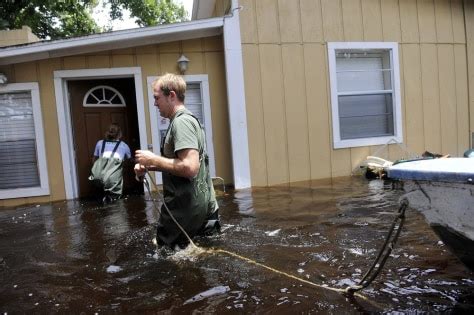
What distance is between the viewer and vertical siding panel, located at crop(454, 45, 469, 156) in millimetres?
9068

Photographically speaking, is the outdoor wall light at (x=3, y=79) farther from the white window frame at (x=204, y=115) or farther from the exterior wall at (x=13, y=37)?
the white window frame at (x=204, y=115)

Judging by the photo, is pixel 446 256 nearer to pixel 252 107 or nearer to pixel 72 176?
pixel 252 107

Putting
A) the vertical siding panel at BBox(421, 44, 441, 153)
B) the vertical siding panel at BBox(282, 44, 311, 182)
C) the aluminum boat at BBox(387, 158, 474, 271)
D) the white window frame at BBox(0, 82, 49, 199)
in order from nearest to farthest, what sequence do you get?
the aluminum boat at BBox(387, 158, 474, 271)
the white window frame at BBox(0, 82, 49, 199)
the vertical siding panel at BBox(282, 44, 311, 182)
the vertical siding panel at BBox(421, 44, 441, 153)

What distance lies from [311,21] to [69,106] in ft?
15.5

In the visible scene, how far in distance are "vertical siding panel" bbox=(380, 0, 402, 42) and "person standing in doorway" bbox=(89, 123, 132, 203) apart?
5.44 m

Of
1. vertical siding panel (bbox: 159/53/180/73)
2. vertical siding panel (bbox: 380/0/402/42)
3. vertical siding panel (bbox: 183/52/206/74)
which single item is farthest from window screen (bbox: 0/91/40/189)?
vertical siding panel (bbox: 380/0/402/42)

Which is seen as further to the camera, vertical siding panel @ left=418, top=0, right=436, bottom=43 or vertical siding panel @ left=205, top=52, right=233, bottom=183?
vertical siding panel @ left=418, top=0, right=436, bottom=43

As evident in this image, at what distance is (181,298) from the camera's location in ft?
9.05

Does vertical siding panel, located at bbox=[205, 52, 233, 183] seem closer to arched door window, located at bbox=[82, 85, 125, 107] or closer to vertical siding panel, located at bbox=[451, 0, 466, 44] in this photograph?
arched door window, located at bbox=[82, 85, 125, 107]

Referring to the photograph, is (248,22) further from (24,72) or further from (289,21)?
(24,72)

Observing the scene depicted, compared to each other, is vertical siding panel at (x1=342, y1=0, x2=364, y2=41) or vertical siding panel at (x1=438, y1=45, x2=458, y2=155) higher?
vertical siding panel at (x1=342, y1=0, x2=364, y2=41)

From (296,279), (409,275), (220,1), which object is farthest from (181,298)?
(220,1)

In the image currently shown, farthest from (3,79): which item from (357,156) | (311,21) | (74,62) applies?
(357,156)

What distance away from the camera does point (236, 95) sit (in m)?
7.77
